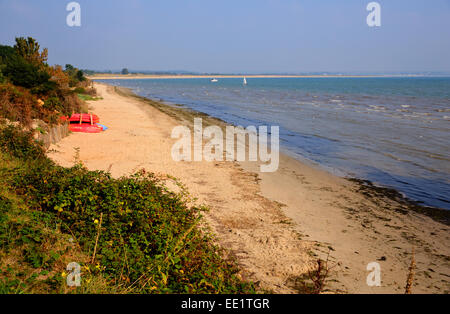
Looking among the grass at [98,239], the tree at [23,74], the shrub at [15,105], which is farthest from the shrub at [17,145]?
the tree at [23,74]

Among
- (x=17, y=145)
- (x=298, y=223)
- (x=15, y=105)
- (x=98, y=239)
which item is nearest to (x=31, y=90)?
(x=15, y=105)

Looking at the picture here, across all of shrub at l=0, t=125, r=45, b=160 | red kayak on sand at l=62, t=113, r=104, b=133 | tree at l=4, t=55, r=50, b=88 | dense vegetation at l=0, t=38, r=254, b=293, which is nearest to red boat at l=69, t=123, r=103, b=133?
red kayak on sand at l=62, t=113, r=104, b=133

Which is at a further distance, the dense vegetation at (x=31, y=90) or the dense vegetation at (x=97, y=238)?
the dense vegetation at (x=31, y=90)

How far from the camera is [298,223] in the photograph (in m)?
8.27

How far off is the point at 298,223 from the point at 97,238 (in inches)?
207

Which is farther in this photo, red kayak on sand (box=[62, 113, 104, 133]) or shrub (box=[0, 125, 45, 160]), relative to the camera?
red kayak on sand (box=[62, 113, 104, 133])

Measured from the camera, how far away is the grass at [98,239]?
14.6 ft

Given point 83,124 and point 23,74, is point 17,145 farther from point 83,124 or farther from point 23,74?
point 83,124

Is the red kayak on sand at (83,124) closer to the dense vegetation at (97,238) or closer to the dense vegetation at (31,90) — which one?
the dense vegetation at (31,90)

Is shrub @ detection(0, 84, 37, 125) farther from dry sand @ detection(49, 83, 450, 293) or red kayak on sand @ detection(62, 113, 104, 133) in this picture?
red kayak on sand @ detection(62, 113, 104, 133)

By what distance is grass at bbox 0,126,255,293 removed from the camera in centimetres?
445

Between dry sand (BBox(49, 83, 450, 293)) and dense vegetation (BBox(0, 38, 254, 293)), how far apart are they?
0.93 m

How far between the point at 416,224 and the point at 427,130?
1755 centimetres

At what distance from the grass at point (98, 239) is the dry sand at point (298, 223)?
3.22 ft
